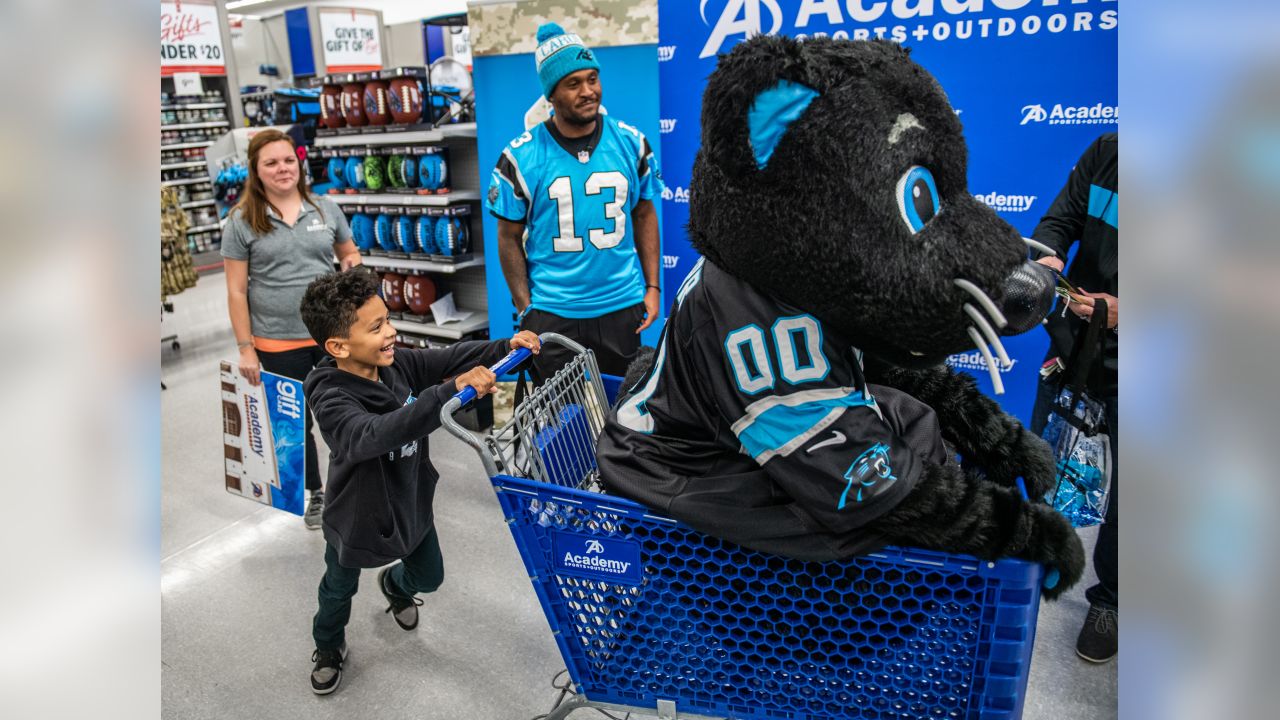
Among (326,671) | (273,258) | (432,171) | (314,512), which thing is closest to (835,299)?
(326,671)

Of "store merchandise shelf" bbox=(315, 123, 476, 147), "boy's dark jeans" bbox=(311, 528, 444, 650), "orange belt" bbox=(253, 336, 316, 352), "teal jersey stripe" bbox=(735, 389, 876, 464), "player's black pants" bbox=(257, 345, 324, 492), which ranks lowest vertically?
"boy's dark jeans" bbox=(311, 528, 444, 650)

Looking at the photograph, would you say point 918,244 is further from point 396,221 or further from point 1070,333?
point 396,221

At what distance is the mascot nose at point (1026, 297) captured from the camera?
118 centimetres

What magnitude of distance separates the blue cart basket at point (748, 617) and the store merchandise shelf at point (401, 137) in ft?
9.99

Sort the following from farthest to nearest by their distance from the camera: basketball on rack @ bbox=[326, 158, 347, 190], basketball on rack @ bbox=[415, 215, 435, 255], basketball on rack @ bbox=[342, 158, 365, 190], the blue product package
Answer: basketball on rack @ bbox=[326, 158, 347, 190], basketball on rack @ bbox=[342, 158, 365, 190], basketball on rack @ bbox=[415, 215, 435, 255], the blue product package

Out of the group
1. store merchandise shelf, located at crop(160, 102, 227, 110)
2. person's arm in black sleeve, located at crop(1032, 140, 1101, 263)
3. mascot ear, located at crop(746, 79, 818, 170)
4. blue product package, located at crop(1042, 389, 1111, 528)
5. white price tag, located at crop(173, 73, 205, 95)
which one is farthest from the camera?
store merchandise shelf, located at crop(160, 102, 227, 110)

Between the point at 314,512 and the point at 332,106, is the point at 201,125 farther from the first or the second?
the point at 314,512

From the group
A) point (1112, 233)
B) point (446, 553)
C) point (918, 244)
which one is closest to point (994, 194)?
point (1112, 233)

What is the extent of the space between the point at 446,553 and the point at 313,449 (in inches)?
30.1

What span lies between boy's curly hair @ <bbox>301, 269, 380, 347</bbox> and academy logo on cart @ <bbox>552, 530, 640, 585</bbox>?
2.92 ft

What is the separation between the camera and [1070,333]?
217 cm

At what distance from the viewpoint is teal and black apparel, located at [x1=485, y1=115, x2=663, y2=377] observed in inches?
111

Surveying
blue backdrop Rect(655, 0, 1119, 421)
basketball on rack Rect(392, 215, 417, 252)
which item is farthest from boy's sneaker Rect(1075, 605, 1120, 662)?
basketball on rack Rect(392, 215, 417, 252)

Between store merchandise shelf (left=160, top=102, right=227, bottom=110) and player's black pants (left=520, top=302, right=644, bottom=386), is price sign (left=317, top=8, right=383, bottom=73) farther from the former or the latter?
player's black pants (left=520, top=302, right=644, bottom=386)
